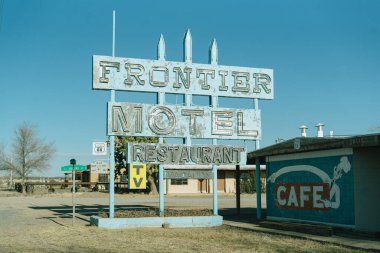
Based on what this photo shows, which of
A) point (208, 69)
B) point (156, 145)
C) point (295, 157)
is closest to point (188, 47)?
point (208, 69)

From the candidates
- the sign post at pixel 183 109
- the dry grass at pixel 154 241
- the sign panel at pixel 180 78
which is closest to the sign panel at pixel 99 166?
the sign post at pixel 183 109

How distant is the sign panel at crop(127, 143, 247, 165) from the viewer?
758 inches

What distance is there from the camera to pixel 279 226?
1762 cm

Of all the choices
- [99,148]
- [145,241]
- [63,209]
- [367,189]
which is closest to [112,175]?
[99,148]

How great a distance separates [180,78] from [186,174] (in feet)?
13.3

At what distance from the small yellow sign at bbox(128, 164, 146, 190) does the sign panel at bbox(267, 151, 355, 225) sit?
557 cm

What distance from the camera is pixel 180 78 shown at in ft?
66.1

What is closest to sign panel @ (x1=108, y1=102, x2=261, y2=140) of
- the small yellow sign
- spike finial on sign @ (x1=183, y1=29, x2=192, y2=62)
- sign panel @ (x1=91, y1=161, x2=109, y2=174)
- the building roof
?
the building roof

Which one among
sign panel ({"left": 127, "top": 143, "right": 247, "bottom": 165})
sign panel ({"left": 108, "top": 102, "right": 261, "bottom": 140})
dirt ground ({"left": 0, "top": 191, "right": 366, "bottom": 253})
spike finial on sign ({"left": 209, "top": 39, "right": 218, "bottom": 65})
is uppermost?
spike finial on sign ({"left": 209, "top": 39, "right": 218, "bottom": 65})

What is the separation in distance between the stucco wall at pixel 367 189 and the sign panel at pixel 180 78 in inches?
244

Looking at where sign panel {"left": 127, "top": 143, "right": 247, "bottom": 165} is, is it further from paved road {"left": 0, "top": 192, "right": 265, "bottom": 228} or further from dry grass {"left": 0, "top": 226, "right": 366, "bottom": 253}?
paved road {"left": 0, "top": 192, "right": 265, "bottom": 228}

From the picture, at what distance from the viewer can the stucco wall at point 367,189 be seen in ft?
52.2

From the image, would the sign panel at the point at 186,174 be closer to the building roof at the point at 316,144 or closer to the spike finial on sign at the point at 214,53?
the building roof at the point at 316,144

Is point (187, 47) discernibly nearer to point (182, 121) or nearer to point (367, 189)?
point (182, 121)
